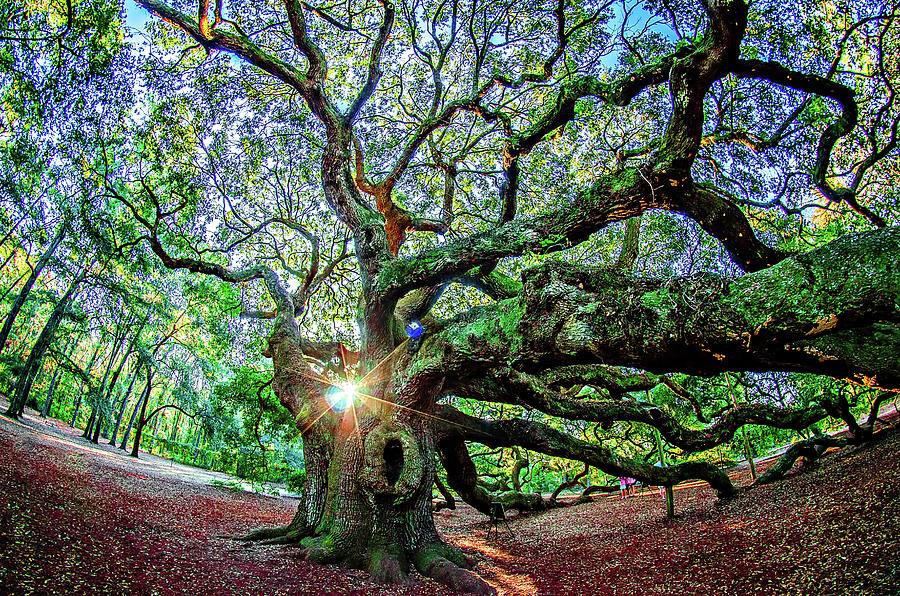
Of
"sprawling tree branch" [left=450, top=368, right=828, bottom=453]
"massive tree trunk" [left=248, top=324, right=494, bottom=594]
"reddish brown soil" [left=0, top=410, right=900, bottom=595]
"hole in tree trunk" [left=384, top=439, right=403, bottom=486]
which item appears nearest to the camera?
"reddish brown soil" [left=0, top=410, right=900, bottom=595]

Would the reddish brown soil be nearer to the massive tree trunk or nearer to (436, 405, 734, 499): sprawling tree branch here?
the massive tree trunk

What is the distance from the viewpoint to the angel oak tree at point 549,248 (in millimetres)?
4055

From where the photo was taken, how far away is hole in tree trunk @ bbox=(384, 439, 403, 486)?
6289 millimetres

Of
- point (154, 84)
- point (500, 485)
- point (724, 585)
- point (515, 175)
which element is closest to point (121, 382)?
point (500, 485)

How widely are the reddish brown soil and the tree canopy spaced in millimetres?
969

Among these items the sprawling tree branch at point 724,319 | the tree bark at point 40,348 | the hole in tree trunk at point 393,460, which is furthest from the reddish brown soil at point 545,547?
the tree bark at point 40,348

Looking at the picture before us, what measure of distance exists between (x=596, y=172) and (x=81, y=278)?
17.7 metres

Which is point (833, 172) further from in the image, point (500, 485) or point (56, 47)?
point (500, 485)

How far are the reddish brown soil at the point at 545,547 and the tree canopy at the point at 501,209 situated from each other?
3.18 feet

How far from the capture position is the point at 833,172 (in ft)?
26.5

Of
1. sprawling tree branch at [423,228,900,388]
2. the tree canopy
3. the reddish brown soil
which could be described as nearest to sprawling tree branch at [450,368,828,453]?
the tree canopy

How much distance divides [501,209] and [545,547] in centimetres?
698

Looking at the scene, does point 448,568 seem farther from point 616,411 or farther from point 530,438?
point 616,411

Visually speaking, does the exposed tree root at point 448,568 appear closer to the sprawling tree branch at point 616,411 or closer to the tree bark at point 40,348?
the sprawling tree branch at point 616,411
